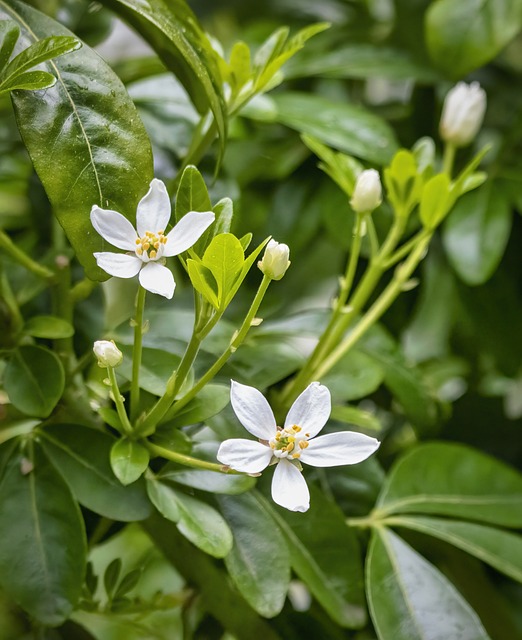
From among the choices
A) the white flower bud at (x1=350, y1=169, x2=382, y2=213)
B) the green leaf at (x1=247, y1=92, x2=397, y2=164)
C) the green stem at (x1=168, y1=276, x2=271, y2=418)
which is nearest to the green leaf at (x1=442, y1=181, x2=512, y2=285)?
the green leaf at (x1=247, y1=92, x2=397, y2=164)

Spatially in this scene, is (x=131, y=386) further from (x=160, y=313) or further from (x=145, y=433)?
(x=160, y=313)

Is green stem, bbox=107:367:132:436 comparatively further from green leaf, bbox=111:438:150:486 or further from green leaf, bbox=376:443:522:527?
green leaf, bbox=376:443:522:527

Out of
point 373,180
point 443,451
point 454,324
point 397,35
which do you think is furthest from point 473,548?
point 397,35

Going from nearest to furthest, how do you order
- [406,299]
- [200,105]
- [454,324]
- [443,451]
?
[200,105] → [443,451] → [406,299] → [454,324]

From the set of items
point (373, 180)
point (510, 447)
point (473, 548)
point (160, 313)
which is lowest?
point (510, 447)

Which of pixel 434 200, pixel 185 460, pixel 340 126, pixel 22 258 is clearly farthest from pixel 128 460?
pixel 340 126

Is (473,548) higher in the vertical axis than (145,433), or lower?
lower

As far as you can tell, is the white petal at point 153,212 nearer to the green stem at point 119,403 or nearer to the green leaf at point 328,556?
the green stem at point 119,403
